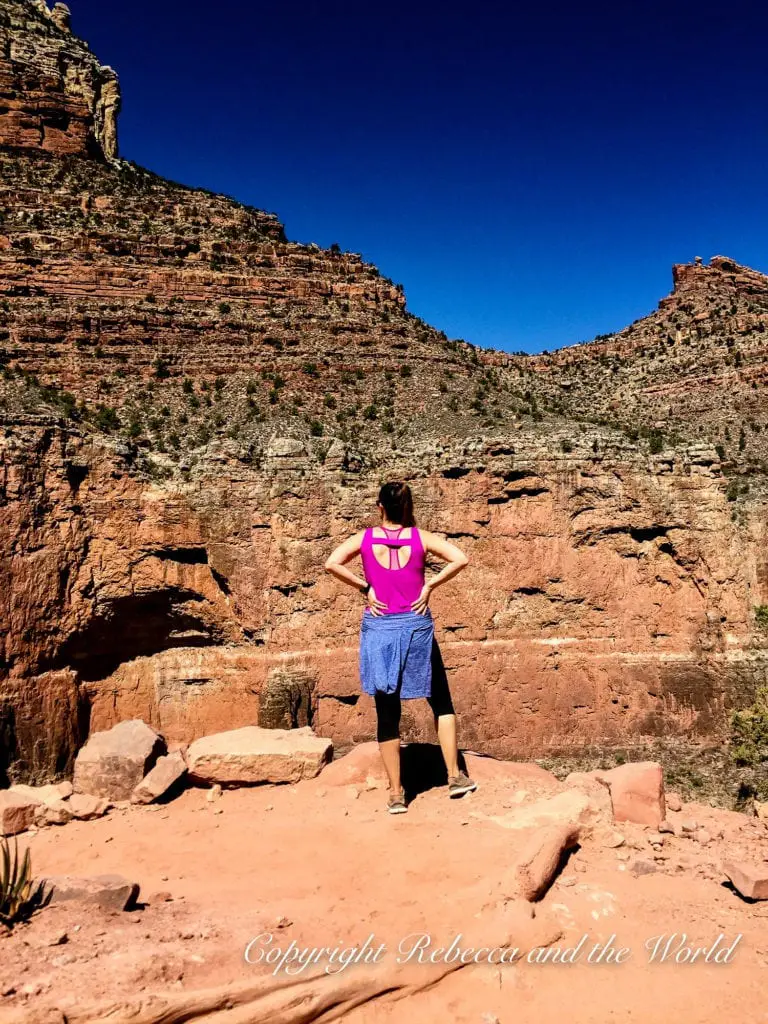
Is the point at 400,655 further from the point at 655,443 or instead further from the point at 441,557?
the point at 655,443

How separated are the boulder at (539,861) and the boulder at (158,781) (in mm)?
5313

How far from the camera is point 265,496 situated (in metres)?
16.8

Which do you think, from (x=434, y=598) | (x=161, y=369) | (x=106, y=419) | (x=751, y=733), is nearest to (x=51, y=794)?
(x=434, y=598)

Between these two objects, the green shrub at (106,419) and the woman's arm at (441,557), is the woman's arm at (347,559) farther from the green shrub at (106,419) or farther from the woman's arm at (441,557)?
the green shrub at (106,419)

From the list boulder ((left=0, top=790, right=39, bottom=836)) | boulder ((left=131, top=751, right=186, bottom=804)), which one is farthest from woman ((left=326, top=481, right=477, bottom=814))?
boulder ((left=0, top=790, right=39, bottom=836))

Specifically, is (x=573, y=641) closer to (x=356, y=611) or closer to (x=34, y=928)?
(x=356, y=611)

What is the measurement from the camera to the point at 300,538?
16734 millimetres

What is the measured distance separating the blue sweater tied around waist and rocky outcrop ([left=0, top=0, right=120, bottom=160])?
32491mm

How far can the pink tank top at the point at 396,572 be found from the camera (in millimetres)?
7691

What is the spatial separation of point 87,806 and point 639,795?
721 centimetres

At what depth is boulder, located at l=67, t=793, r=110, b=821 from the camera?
30.3ft

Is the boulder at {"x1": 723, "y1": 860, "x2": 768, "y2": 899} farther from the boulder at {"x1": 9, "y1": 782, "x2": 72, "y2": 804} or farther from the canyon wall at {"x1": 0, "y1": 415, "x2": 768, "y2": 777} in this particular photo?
the canyon wall at {"x1": 0, "y1": 415, "x2": 768, "y2": 777}

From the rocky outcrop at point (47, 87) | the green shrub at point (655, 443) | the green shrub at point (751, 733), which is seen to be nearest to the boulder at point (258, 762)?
the green shrub at point (751, 733)

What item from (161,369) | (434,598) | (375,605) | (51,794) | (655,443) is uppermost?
(161,369)
